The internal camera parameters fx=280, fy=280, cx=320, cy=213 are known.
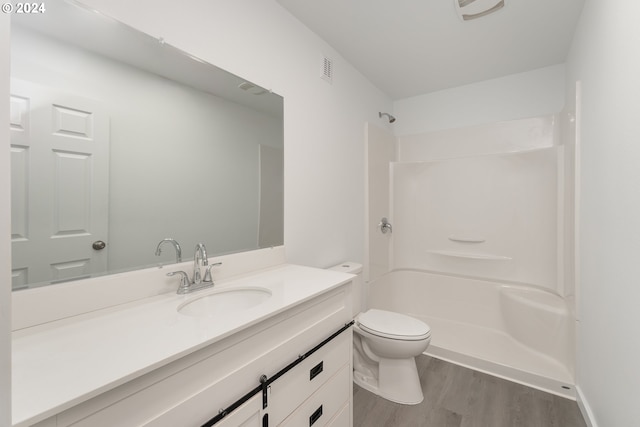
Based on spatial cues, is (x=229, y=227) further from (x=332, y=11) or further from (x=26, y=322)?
(x=332, y=11)

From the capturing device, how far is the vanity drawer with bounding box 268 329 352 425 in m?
0.98

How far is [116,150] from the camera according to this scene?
1021 millimetres

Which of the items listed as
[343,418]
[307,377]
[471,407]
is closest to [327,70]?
[307,377]

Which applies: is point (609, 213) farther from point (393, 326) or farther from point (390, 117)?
point (390, 117)

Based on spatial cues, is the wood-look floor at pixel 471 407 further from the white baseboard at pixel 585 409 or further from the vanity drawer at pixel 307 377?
the vanity drawer at pixel 307 377

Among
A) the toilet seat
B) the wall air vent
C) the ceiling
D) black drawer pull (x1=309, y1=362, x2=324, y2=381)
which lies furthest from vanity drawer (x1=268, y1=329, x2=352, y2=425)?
the ceiling

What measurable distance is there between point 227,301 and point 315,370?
1.54ft

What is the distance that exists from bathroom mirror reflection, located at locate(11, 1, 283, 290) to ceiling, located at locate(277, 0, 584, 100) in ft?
2.70

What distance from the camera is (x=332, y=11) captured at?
1.70 meters

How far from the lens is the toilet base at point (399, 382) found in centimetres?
175

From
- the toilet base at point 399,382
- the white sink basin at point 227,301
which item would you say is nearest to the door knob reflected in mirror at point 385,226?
the toilet base at point 399,382

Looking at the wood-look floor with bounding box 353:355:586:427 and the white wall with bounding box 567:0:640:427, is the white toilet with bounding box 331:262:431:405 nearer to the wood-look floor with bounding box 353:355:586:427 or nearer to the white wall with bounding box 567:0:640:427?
the wood-look floor with bounding box 353:355:586:427

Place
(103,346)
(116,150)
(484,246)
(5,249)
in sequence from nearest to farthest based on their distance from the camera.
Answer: (5,249) → (103,346) → (116,150) → (484,246)

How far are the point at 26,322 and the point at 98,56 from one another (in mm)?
880
